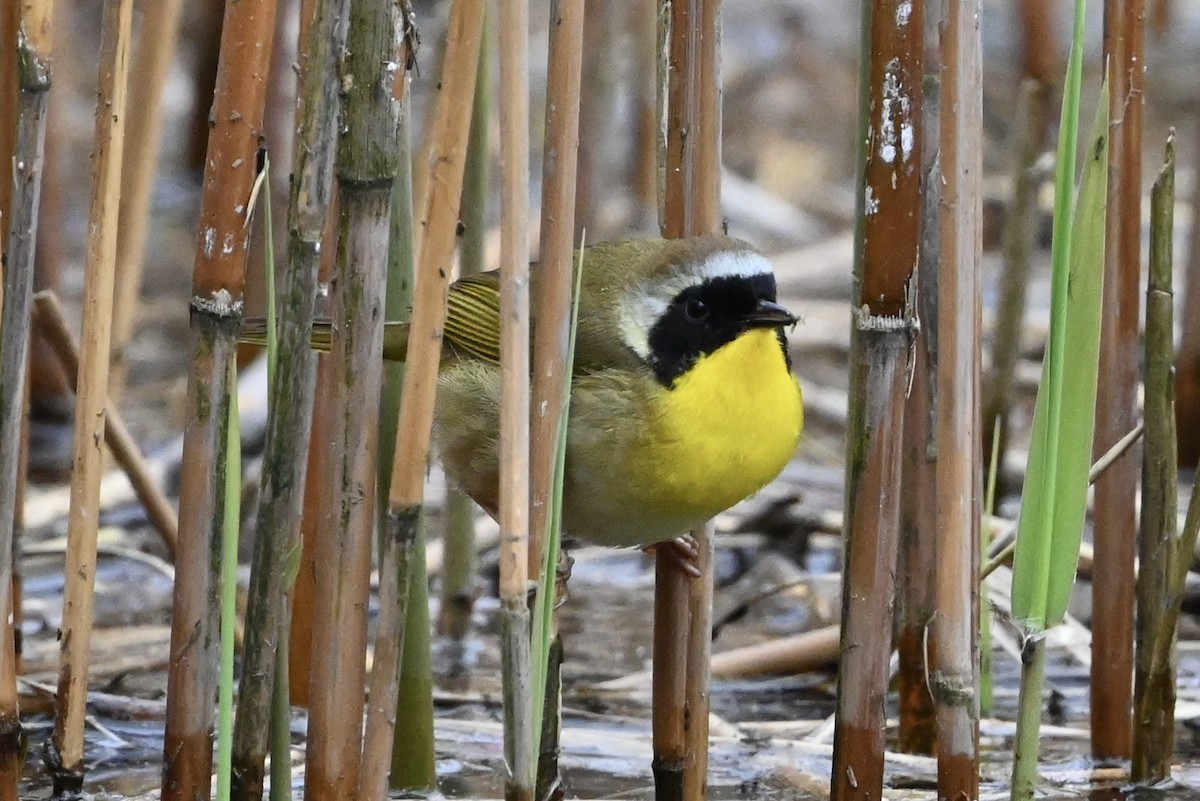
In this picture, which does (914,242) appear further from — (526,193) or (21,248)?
(21,248)

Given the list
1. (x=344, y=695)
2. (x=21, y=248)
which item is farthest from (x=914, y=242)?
(x=21, y=248)

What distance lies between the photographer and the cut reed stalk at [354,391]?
206 cm

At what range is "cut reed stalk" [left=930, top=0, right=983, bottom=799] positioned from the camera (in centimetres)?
227

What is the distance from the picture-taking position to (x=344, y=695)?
220 centimetres

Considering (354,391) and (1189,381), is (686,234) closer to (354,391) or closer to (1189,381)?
(354,391)

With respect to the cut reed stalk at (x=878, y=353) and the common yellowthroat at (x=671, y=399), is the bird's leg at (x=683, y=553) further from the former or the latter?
the cut reed stalk at (x=878, y=353)

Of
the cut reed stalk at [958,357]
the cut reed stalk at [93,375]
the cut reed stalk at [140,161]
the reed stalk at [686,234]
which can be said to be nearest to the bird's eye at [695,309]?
the reed stalk at [686,234]

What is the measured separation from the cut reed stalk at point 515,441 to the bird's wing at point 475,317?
104cm

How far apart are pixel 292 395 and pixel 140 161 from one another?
81.5 inches

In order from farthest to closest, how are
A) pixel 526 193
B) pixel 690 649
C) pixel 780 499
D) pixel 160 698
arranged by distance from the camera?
pixel 780 499 → pixel 160 698 → pixel 690 649 → pixel 526 193

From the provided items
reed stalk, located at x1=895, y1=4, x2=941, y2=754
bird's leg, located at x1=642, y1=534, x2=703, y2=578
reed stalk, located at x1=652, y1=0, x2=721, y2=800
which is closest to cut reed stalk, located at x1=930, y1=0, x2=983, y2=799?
reed stalk, located at x1=895, y1=4, x2=941, y2=754

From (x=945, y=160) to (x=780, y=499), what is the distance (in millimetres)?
2093

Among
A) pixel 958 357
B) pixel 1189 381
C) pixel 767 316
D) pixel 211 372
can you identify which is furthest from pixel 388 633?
pixel 1189 381

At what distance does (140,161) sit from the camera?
3955 millimetres
